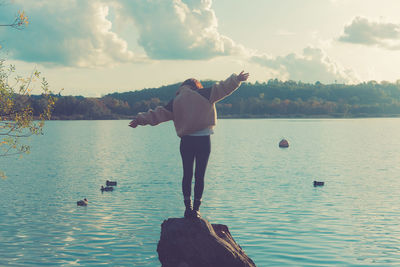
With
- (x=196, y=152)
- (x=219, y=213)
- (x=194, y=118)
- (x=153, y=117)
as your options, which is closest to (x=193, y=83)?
(x=194, y=118)

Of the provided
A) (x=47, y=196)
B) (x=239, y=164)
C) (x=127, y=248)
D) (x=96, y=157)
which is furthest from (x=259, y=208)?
(x=96, y=157)

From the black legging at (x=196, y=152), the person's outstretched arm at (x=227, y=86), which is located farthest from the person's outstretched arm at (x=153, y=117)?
the person's outstretched arm at (x=227, y=86)

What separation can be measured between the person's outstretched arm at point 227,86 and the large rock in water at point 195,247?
288 cm

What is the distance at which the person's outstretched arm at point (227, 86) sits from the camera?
10164 millimetres

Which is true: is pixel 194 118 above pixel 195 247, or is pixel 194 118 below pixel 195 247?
above

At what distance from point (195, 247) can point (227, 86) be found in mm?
3676

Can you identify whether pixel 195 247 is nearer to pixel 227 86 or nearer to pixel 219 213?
pixel 227 86

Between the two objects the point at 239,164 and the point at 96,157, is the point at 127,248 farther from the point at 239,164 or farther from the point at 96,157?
the point at 96,157

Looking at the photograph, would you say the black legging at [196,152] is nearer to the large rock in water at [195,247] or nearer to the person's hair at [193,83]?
the large rock in water at [195,247]

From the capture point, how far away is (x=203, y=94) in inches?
421

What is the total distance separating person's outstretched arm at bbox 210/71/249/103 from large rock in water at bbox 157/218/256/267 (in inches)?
113

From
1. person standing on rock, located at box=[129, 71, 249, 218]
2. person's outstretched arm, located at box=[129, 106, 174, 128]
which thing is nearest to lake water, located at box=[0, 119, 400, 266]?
person standing on rock, located at box=[129, 71, 249, 218]

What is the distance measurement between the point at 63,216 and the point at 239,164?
29349 millimetres

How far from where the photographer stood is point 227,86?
10.3 meters
